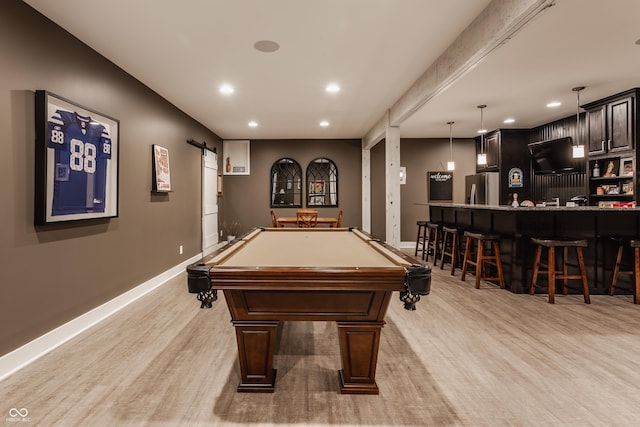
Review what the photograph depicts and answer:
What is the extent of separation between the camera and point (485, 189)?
23.4ft

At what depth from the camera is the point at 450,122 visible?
6449 millimetres

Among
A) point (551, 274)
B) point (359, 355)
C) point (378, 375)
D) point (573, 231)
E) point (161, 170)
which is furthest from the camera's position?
point (161, 170)

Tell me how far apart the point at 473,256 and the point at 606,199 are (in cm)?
236

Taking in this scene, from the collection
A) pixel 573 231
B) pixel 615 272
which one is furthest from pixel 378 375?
pixel 615 272

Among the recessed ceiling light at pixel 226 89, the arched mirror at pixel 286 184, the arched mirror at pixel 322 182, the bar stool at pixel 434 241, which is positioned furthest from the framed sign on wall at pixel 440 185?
the recessed ceiling light at pixel 226 89

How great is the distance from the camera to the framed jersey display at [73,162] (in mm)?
2486

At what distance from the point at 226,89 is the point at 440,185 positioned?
18.1 ft

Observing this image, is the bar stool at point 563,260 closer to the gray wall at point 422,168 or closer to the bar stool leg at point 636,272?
the bar stool leg at point 636,272

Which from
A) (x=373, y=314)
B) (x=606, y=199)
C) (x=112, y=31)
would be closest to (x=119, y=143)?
(x=112, y=31)

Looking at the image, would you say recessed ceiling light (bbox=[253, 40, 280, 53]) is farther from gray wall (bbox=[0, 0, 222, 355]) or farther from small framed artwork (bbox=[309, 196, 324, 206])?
small framed artwork (bbox=[309, 196, 324, 206])

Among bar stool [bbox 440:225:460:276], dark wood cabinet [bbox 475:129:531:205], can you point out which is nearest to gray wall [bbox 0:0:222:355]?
bar stool [bbox 440:225:460:276]

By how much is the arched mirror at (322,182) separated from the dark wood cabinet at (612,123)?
186 inches

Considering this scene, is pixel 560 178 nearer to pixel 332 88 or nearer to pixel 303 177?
pixel 332 88

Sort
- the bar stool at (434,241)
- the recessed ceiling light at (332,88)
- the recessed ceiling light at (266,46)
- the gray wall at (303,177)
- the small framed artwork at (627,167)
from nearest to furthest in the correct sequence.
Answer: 1. the recessed ceiling light at (266,46)
2. the recessed ceiling light at (332,88)
3. the small framed artwork at (627,167)
4. the bar stool at (434,241)
5. the gray wall at (303,177)
